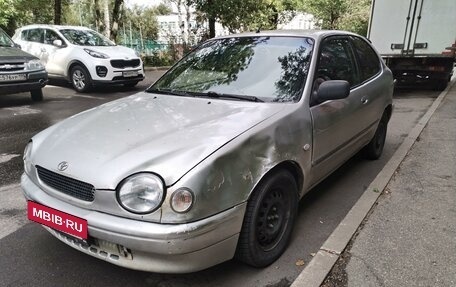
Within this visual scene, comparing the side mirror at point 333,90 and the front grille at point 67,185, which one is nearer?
the front grille at point 67,185

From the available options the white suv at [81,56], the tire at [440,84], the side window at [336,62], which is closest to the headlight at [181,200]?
the side window at [336,62]

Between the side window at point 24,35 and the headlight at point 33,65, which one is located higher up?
the side window at point 24,35

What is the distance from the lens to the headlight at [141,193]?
2.22m

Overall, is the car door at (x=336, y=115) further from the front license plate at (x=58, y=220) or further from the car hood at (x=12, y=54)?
the car hood at (x=12, y=54)

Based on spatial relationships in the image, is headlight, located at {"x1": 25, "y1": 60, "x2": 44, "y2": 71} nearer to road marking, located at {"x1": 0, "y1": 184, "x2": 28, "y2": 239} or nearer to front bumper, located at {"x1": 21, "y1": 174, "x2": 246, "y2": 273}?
road marking, located at {"x1": 0, "y1": 184, "x2": 28, "y2": 239}

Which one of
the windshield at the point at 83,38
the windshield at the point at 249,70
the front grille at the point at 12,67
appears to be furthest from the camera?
the windshield at the point at 83,38

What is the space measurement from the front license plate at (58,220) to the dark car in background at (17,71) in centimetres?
642

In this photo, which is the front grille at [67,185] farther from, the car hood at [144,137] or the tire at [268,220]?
the tire at [268,220]

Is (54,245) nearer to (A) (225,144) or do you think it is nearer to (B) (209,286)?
(B) (209,286)

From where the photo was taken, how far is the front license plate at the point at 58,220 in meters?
2.36

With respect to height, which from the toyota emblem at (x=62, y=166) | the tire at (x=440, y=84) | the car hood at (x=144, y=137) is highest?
the car hood at (x=144, y=137)

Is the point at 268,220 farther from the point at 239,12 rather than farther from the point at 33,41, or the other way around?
the point at 239,12

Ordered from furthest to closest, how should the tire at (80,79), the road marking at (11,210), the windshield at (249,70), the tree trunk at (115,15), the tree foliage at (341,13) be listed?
the tree foliage at (341,13) → the tree trunk at (115,15) → the tire at (80,79) → the road marking at (11,210) → the windshield at (249,70)

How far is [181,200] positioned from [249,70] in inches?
64.1
